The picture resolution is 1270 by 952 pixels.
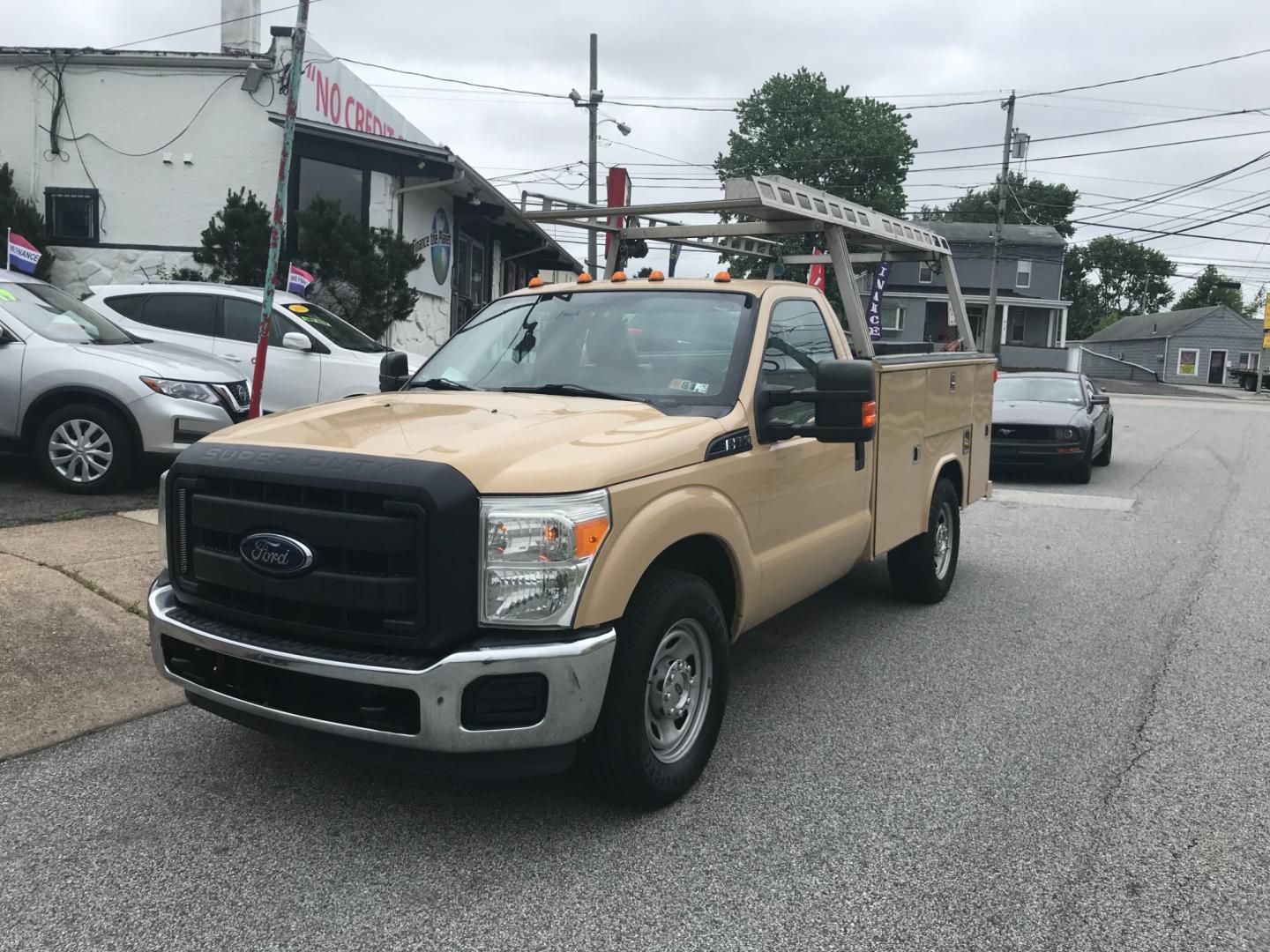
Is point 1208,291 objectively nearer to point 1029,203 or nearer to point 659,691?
point 1029,203

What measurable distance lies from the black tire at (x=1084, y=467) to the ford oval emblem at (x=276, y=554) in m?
11.5

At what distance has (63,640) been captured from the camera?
509 centimetres

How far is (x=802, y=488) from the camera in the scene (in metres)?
4.62

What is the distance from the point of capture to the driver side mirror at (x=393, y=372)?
5113 millimetres

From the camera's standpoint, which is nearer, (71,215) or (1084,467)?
(1084,467)

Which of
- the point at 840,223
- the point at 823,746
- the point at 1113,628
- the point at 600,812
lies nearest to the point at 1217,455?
the point at 1113,628

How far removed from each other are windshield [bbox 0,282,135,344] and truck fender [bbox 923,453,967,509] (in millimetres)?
6594

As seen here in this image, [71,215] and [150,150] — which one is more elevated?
[150,150]

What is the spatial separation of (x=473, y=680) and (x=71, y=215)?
52.7 ft

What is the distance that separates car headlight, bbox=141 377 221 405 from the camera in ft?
26.5

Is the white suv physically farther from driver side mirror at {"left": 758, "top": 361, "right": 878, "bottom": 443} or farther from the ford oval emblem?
the ford oval emblem

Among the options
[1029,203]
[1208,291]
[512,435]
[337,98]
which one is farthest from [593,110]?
[1208,291]

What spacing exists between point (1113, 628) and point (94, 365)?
740 cm

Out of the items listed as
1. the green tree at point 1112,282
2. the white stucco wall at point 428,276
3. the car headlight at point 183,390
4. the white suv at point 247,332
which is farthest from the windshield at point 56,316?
the green tree at point 1112,282
